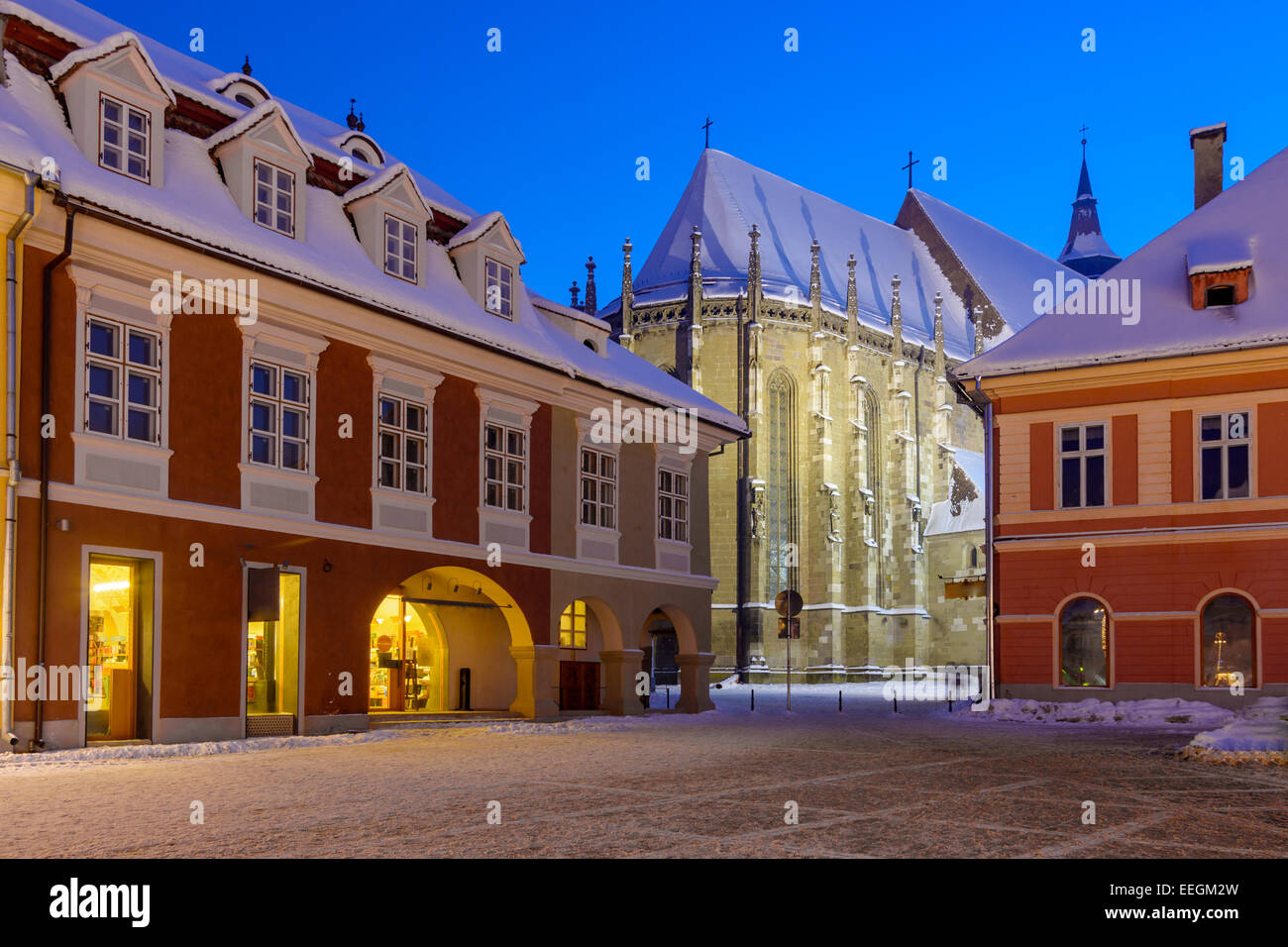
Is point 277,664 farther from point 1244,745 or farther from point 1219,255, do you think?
point 1219,255

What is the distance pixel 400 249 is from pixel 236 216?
4031 mm

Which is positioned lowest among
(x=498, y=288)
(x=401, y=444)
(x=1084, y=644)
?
(x=1084, y=644)

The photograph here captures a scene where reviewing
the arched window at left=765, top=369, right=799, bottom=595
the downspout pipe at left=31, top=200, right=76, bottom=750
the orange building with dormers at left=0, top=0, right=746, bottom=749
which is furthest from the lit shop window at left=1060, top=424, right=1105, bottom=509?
the arched window at left=765, top=369, right=799, bottom=595

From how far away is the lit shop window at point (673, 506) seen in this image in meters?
29.0

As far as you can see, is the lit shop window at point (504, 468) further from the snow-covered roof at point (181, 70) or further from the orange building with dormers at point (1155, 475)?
the orange building with dormers at point (1155, 475)

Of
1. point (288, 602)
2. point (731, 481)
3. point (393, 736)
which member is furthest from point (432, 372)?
point (731, 481)

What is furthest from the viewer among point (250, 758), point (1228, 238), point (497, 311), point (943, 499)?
point (943, 499)

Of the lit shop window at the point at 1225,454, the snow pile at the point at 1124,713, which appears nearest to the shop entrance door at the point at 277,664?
the snow pile at the point at 1124,713

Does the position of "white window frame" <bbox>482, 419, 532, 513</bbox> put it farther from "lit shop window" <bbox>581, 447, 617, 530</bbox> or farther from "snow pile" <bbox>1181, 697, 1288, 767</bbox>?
"snow pile" <bbox>1181, 697, 1288, 767</bbox>

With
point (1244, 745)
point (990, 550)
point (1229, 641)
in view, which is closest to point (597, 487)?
point (990, 550)

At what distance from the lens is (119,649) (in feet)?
57.7

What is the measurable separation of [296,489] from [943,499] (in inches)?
2062

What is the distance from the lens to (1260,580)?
87.1 feet

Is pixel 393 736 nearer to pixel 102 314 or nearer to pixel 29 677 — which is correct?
pixel 29 677
